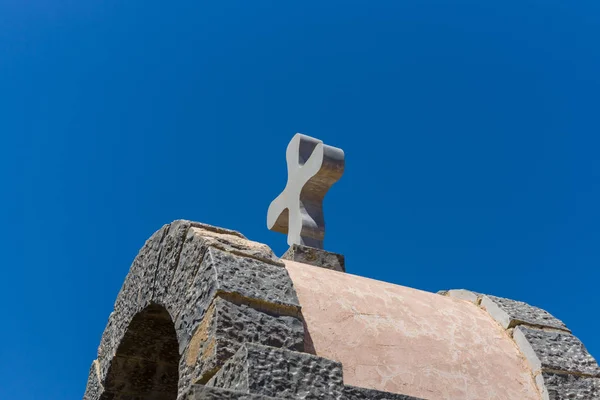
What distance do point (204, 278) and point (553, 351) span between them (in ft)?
6.34

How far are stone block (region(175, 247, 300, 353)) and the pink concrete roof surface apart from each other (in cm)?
19

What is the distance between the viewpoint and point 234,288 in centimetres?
338

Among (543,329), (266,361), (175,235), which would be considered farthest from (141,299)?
(543,329)

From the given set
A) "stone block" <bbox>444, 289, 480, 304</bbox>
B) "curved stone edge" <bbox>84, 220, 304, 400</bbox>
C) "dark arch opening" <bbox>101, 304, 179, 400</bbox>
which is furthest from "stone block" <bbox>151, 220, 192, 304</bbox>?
"stone block" <bbox>444, 289, 480, 304</bbox>

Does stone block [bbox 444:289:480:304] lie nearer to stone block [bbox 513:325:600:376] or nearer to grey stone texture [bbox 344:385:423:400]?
stone block [bbox 513:325:600:376]

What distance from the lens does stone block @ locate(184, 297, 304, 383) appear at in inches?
124

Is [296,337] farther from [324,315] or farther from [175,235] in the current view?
[175,235]

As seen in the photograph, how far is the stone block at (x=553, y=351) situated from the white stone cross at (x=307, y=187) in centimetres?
147

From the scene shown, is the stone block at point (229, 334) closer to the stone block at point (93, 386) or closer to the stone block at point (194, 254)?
the stone block at point (194, 254)

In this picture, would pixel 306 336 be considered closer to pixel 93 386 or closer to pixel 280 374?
pixel 280 374

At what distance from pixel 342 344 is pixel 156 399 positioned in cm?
168

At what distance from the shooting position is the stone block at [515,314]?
4.25 meters

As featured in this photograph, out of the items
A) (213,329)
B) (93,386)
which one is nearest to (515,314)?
(213,329)

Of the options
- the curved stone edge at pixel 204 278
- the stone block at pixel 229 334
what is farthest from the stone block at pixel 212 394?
the curved stone edge at pixel 204 278
